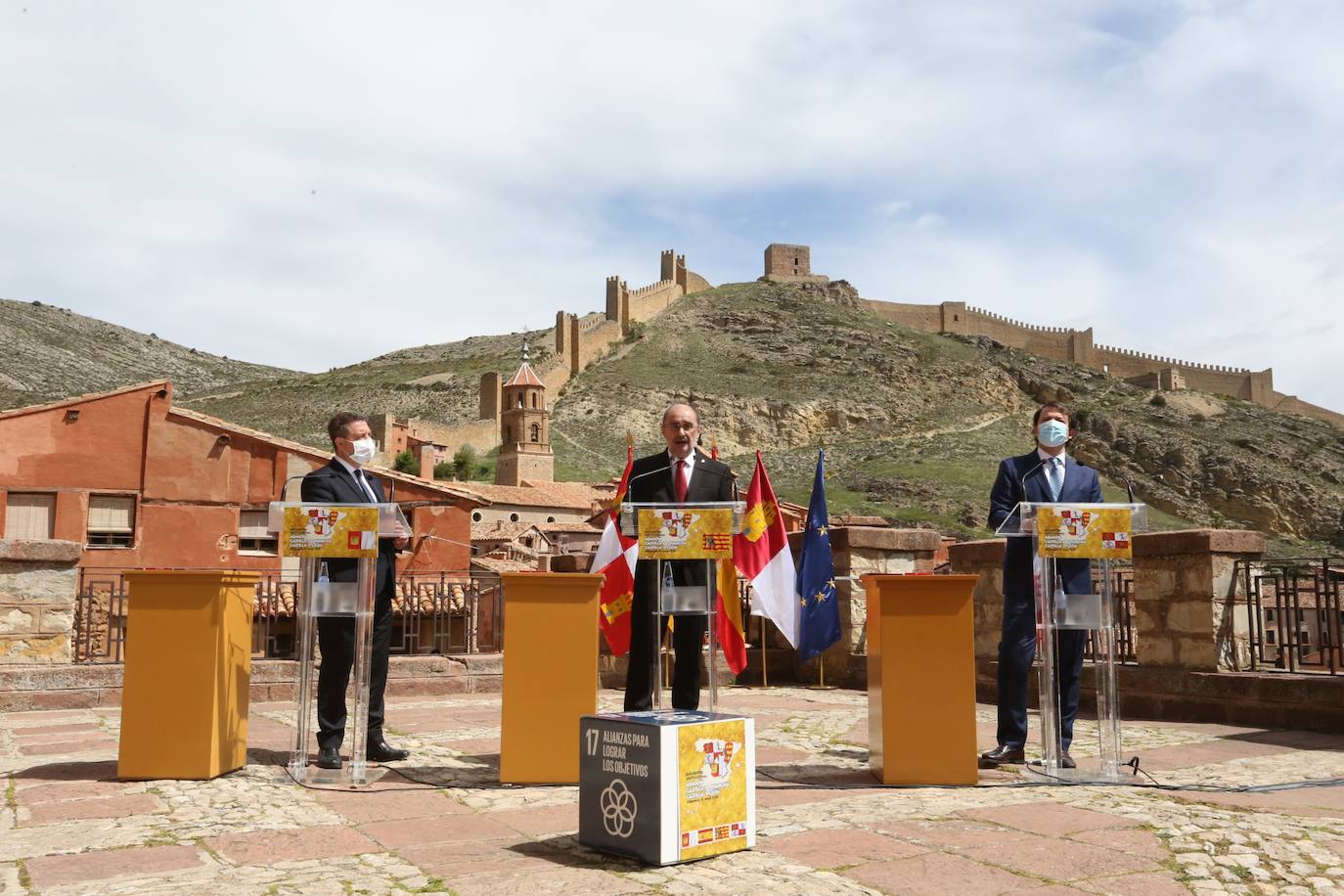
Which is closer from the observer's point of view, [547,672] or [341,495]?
[547,672]

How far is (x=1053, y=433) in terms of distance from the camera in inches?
231

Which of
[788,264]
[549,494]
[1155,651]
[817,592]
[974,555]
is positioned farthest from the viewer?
[788,264]

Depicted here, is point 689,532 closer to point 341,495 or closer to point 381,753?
point 341,495

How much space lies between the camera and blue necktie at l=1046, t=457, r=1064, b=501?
6.04 metres

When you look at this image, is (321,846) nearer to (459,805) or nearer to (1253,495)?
(459,805)

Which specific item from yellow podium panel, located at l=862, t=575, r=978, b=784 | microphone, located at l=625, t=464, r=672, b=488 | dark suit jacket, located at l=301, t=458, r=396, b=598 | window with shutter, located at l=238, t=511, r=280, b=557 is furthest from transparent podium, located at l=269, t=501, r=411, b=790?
window with shutter, located at l=238, t=511, r=280, b=557

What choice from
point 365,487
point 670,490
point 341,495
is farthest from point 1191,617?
point 341,495

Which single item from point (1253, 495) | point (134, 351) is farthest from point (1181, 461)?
point (134, 351)

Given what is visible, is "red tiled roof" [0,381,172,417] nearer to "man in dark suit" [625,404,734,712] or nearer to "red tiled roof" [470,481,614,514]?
"man in dark suit" [625,404,734,712]

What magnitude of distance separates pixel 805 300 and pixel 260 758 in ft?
359

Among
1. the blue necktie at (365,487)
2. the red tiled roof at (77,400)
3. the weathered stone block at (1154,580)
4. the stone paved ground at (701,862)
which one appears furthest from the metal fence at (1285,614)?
the red tiled roof at (77,400)

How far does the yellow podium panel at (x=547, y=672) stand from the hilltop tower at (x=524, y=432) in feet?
208

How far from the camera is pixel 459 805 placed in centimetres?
482

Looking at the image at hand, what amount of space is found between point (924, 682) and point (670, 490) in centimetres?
168
